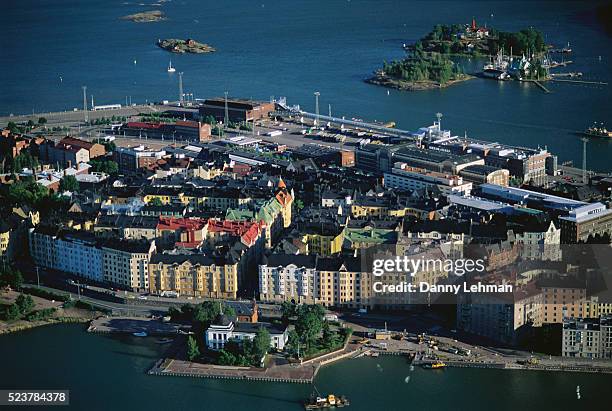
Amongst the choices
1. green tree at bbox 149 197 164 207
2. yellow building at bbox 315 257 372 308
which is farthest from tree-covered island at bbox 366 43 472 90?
yellow building at bbox 315 257 372 308

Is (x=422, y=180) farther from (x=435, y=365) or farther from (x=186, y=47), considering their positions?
(x=186, y=47)

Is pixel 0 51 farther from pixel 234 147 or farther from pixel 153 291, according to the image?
pixel 153 291

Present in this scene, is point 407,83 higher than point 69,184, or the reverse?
point 69,184

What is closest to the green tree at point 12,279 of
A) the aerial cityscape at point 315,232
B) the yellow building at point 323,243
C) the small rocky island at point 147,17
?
the aerial cityscape at point 315,232

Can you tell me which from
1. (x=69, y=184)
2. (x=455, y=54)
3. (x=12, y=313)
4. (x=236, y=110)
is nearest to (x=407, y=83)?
(x=455, y=54)

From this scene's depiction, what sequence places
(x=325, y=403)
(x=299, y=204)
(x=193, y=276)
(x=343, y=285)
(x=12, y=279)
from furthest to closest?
(x=299, y=204) → (x=12, y=279) → (x=193, y=276) → (x=343, y=285) → (x=325, y=403)

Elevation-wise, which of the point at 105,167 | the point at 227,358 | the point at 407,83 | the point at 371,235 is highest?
the point at 371,235

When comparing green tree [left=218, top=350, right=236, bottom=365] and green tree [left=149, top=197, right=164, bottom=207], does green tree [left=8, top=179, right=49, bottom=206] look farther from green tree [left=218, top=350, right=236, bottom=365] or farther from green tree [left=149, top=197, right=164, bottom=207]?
green tree [left=218, top=350, right=236, bottom=365]

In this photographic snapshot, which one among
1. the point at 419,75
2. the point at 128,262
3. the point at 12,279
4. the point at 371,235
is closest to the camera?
the point at 128,262
